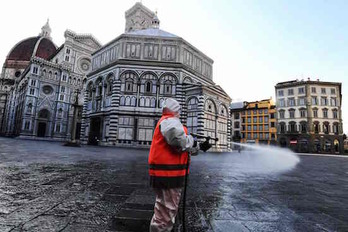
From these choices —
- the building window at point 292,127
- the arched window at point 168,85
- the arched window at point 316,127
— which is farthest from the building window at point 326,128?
the arched window at point 168,85

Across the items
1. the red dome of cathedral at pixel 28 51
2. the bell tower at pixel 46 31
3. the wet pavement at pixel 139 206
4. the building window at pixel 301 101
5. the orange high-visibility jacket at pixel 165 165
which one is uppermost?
the bell tower at pixel 46 31

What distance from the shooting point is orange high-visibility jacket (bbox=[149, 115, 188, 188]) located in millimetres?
2135

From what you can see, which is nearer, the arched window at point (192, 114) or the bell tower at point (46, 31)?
the arched window at point (192, 114)

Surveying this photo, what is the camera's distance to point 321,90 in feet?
139

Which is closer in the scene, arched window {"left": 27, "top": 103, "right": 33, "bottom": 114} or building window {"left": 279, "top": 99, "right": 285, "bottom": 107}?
arched window {"left": 27, "top": 103, "right": 33, "bottom": 114}

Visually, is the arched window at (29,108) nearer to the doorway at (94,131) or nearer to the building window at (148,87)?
the doorway at (94,131)

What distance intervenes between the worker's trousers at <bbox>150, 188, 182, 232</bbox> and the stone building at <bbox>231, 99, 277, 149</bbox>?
2000 inches

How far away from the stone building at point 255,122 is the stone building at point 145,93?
25027 millimetres

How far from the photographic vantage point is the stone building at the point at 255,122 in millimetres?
47469

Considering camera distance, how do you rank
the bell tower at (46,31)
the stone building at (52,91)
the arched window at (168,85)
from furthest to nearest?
the bell tower at (46,31) → the stone building at (52,91) → the arched window at (168,85)

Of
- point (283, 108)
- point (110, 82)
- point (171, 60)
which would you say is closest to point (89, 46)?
point (110, 82)

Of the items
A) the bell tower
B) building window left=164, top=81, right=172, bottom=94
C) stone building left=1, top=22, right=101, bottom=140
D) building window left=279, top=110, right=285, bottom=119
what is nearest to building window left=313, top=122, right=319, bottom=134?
building window left=279, top=110, right=285, bottom=119

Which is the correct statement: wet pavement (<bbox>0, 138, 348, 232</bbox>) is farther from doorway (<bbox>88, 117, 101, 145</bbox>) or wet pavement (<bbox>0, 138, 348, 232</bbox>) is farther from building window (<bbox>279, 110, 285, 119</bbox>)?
building window (<bbox>279, 110, 285, 119</bbox>)

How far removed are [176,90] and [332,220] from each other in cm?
2301
